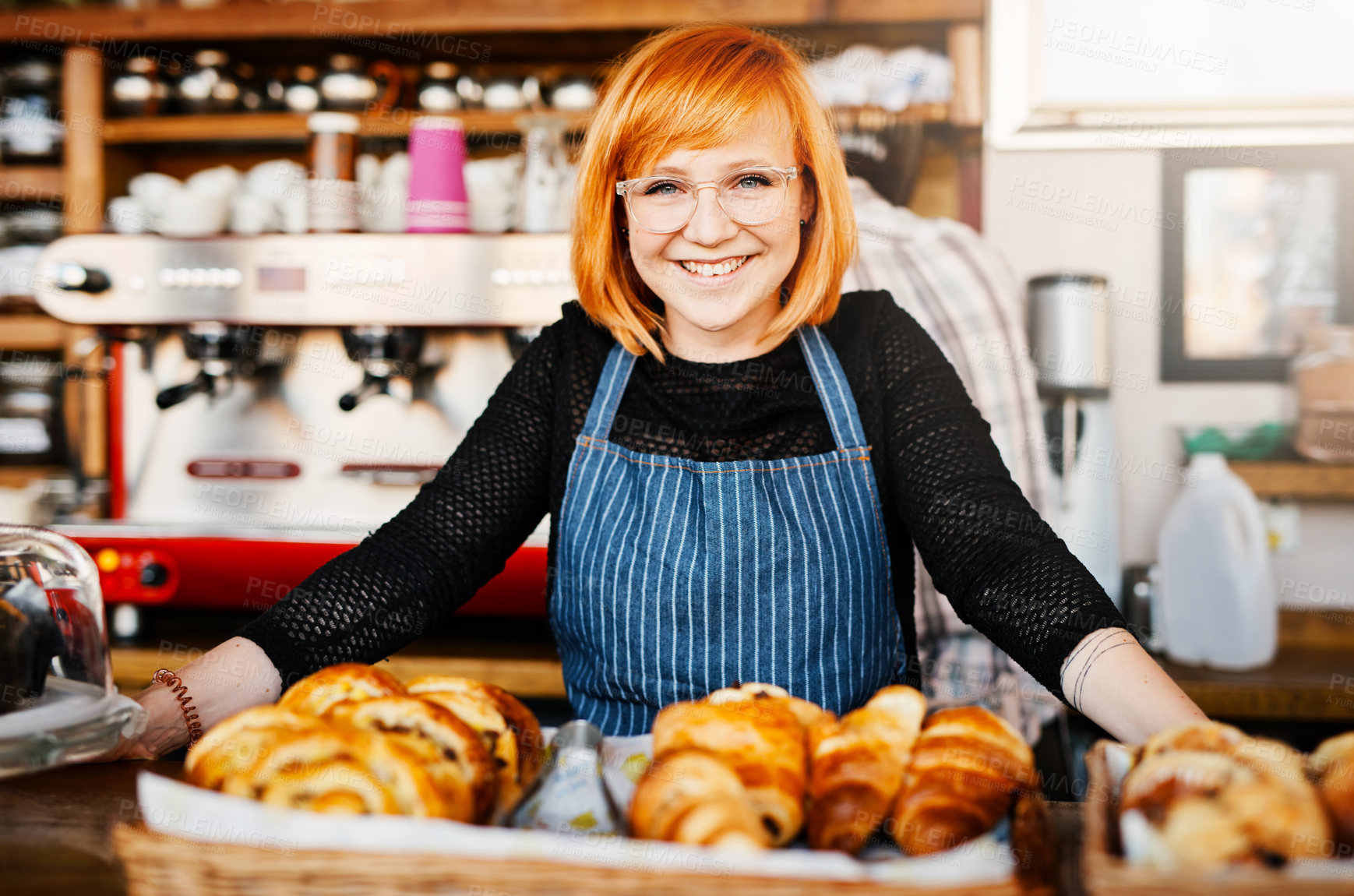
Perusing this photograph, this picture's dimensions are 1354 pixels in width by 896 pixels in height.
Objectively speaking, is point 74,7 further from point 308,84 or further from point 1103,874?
point 1103,874

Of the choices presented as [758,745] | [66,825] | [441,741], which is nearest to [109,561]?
[66,825]

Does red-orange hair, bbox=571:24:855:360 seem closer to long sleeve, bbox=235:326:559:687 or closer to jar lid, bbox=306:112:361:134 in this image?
long sleeve, bbox=235:326:559:687

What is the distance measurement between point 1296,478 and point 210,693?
6.81 feet

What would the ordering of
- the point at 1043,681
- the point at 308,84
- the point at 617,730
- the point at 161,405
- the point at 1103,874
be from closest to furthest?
1. the point at 1103,874
2. the point at 1043,681
3. the point at 617,730
4. the point at 161,405
5. the point at 308,84

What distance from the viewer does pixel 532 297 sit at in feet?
6.20

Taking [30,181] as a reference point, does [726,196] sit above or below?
below

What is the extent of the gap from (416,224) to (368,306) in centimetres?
19

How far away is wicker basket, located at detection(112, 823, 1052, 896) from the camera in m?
0.53

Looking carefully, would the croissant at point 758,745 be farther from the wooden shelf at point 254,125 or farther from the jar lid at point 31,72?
the jar lid at point 31,72

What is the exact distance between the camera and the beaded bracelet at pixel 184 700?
918 millimetres

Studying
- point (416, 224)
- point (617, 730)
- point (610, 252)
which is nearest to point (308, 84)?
point (416, 224)

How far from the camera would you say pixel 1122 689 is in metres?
0.85

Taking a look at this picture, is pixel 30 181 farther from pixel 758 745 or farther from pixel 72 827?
pixel 758 745

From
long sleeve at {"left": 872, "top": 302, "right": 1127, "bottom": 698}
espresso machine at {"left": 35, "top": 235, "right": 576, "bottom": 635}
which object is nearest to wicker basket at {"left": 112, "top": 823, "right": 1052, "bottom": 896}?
long sleeve at {"left": 872, "top": 302, "right": 1127, "bottom": 698}
